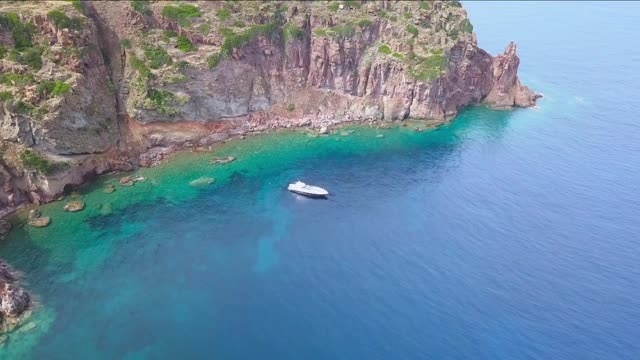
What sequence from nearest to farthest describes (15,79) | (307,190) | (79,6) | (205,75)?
1. (15,79)
2. (307,190)
3. (79,6)
4. (205,75)

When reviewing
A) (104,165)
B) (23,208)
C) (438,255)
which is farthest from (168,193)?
(438,255)

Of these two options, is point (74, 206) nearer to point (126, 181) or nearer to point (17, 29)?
point (126, 181)

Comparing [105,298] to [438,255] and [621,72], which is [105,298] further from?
[621,72]

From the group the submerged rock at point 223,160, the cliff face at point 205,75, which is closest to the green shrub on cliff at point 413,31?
A: the cliff face at point 205,75

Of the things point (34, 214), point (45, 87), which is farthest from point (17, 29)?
point (34, 214)

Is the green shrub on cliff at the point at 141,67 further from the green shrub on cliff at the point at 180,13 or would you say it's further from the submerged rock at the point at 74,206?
the submerged rock at the point at 74,206

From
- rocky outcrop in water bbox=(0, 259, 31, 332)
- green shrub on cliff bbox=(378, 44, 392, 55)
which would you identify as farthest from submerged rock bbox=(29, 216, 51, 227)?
green shrub on cliff bbox=(378, 44, 392, 55)
